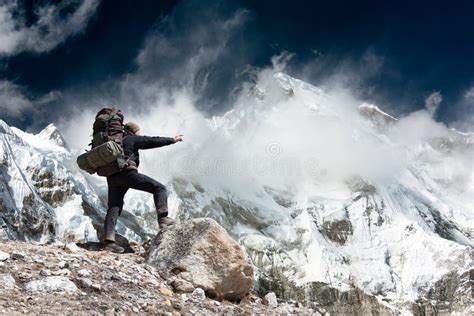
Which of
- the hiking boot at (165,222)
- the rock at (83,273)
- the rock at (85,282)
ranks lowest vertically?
→ the rock at (85,282)

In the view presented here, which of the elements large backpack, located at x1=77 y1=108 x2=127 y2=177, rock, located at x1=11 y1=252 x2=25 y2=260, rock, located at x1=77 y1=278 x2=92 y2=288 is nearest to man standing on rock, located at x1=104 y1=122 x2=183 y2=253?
large backpack, located at x1=77 y1=108 x2=127 y2=177

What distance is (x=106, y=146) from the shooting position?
32.6ft

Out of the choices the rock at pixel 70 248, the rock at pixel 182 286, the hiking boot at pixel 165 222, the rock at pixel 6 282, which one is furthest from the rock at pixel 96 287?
the hiking boot at pixel 165 222

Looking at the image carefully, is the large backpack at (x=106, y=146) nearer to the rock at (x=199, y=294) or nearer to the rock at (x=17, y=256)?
the rock at (x=17, y=256)

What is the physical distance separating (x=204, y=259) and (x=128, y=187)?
247cm

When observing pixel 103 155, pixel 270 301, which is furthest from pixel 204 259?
pixel 103 155

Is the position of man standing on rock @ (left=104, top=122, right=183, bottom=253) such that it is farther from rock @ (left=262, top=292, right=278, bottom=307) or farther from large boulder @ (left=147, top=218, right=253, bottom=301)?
rock @ (left=262, top=292, right=278, bottom=307)

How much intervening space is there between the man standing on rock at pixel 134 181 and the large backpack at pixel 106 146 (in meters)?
0.24

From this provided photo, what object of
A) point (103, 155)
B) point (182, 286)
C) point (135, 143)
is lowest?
point (182, 286)

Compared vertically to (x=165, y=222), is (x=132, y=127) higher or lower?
higher

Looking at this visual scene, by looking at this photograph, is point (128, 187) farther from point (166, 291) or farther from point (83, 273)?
point (83, 273)

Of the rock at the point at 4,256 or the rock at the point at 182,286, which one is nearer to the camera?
the rock at the point at 4,256

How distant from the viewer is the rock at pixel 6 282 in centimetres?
690

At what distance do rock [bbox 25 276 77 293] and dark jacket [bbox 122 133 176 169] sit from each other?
3420mm
